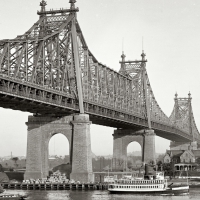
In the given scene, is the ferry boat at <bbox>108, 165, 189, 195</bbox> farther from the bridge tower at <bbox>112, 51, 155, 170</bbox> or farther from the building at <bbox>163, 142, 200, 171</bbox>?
the building at <bbox>163, 142, 200, 171</bbox>

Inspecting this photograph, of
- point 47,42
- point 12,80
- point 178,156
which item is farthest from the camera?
point 178,156

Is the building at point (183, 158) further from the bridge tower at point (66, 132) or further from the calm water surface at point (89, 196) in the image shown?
the calm water surface at point (89, 196)

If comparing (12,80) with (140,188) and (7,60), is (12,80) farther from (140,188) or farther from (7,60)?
(140,188)

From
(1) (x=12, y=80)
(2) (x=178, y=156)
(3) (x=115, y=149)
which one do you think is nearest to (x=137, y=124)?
(3) (x=115, y=149)

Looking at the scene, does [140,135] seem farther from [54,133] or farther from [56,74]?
[56,74]

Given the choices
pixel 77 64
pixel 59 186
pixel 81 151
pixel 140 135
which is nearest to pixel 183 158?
pixel 140 135

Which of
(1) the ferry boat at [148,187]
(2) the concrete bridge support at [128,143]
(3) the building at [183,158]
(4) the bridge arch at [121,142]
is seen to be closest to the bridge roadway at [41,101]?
(1) the ferry boat at [148,187]
